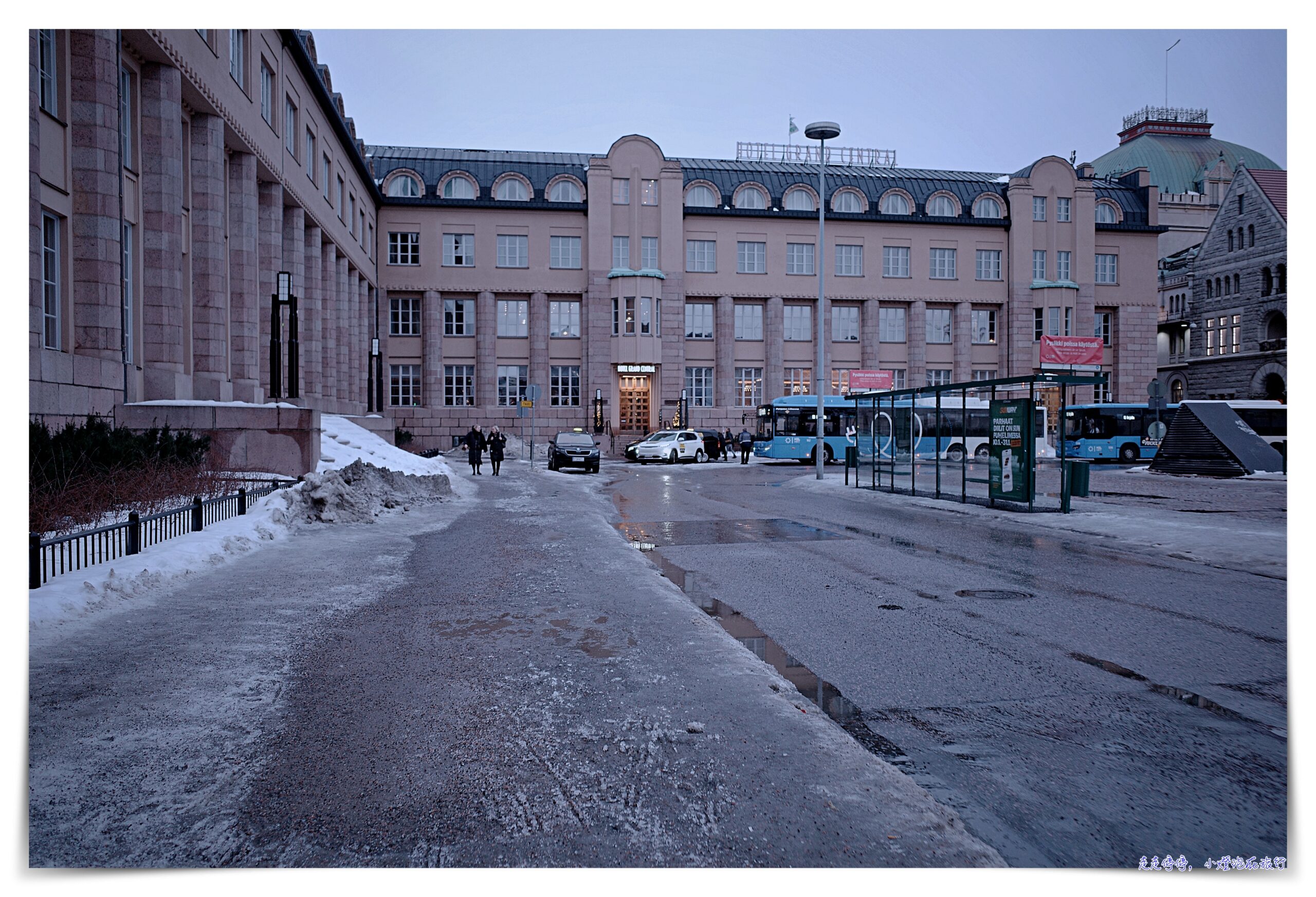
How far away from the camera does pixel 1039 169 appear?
195 ft

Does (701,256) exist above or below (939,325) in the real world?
above

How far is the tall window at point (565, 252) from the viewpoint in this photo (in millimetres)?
54656

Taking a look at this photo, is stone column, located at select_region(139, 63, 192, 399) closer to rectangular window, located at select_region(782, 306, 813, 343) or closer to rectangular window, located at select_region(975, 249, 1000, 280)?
rectangular window, located at select_region(782, 306, 813, 343)

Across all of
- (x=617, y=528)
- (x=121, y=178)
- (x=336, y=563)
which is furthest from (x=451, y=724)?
(x=121, y=178)

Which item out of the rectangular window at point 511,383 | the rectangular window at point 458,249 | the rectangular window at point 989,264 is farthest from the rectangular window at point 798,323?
the rectangular window at point 458,249

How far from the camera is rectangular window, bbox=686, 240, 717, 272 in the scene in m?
55.8

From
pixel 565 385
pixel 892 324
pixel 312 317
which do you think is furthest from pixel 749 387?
pixel 312 317

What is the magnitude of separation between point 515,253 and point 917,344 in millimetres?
26481

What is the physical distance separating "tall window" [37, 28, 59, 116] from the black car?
20411mm

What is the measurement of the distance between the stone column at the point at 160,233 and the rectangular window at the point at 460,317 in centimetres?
3378

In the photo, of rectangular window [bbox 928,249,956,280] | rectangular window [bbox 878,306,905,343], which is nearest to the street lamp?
rectangular window [bbox 878,306,905,343]

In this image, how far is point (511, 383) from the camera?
55.2 m

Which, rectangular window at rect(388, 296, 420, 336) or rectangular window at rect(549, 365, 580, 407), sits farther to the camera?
rectangular window at rect(549, 365, 580, 407)

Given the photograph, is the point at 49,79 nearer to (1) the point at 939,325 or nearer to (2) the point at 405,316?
(2) the point at 405,316
